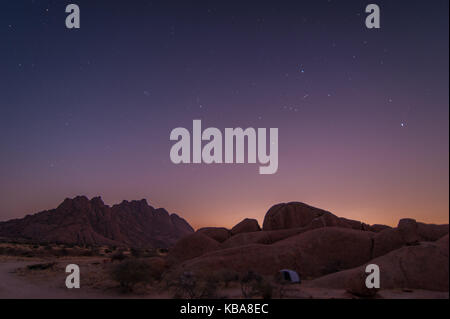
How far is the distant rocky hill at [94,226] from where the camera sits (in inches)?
4048

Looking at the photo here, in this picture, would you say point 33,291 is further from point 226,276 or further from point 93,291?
point 226,276

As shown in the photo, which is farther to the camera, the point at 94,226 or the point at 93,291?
A: the point at 94,226

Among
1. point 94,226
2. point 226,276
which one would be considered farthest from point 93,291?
point 94,226

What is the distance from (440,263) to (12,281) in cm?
3199

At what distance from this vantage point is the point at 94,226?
114750 mm

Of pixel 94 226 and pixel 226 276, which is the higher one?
pixel 226 276

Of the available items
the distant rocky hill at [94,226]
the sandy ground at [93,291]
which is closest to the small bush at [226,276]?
the sandy ground at [93,291]

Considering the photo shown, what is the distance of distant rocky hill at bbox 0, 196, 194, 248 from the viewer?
102812 mm

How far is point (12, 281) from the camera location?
82.0 ft

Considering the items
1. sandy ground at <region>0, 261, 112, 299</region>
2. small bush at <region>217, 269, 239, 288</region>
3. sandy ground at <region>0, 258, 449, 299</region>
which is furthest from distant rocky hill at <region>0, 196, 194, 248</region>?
small bush at <region>217, 269, 239, 288</region>

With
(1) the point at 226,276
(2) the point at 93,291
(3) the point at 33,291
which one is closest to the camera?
(3) the point at 33,291
